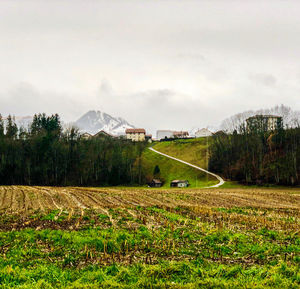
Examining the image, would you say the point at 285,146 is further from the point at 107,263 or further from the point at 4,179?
the point at 4,179

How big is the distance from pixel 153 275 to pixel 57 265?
3856 millimetres

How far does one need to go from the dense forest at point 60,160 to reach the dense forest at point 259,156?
27807mm

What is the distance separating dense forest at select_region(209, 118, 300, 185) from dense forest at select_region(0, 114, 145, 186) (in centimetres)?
2781

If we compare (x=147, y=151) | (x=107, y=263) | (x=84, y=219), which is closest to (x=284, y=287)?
(x=107, y=263)

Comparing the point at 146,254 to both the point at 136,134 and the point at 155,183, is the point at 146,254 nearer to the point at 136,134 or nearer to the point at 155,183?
the point at 155,183

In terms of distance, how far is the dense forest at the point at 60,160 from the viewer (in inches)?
3063

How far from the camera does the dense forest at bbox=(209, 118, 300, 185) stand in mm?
67375

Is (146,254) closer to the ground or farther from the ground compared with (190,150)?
closer to the ground

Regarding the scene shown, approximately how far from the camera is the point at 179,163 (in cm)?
9569

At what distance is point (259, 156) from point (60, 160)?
193ft

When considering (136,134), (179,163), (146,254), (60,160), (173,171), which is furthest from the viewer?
(136,134)

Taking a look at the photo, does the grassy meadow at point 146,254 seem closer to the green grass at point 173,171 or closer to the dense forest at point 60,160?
the green grass at point 173,171

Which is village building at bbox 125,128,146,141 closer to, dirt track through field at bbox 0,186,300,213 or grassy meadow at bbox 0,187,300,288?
dirt track through field at bbox 0,186,300,213

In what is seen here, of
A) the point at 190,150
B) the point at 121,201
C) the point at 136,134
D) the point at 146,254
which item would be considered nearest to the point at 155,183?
the point at 190,150
